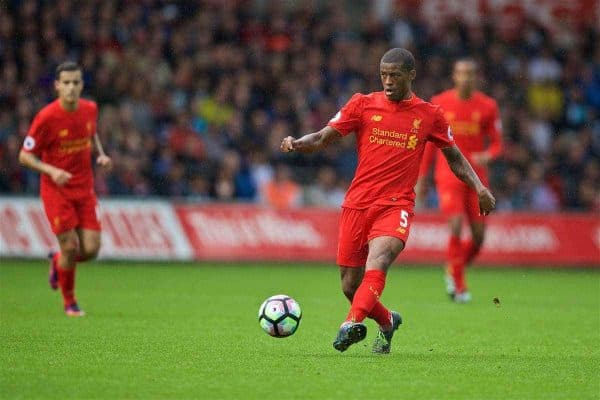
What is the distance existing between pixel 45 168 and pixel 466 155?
224 inches

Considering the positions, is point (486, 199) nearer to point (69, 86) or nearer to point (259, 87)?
point (69, 86)

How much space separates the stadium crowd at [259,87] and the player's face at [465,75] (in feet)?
24.9

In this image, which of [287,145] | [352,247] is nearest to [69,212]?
[352,247]

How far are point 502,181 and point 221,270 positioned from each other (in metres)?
7.23

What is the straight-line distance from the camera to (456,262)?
50.3 feet

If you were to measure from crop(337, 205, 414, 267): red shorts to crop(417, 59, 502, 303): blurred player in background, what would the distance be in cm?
572

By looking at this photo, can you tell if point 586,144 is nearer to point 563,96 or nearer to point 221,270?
point 563,96

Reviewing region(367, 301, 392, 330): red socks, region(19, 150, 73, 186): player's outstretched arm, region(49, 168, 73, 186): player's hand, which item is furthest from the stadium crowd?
region(367, 301, 392, 330): red socks

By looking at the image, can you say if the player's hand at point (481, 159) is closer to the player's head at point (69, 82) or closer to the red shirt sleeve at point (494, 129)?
the red shirt sleeve at point (494, 129)

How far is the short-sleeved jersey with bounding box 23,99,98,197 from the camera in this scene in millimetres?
12555

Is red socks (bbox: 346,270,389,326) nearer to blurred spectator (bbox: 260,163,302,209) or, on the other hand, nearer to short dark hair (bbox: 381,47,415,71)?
short dark hair (bbox: 381,47,415,71)

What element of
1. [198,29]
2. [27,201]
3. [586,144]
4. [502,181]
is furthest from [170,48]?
[586,144]

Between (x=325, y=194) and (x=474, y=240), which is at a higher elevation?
(x=474, y=240)

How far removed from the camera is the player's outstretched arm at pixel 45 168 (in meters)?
11.6
